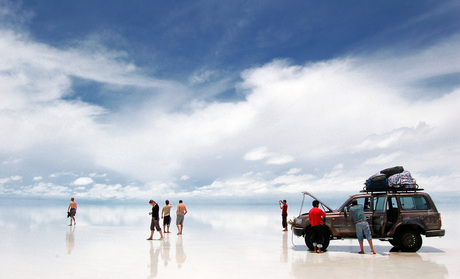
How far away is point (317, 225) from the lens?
523 inches

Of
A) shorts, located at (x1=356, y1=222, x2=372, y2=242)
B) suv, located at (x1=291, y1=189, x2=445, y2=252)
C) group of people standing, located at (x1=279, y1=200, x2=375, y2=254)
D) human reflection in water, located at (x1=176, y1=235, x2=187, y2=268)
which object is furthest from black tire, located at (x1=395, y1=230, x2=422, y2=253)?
human reflection in water, located at (x1=176, y1=235, x2=187, y2=268)

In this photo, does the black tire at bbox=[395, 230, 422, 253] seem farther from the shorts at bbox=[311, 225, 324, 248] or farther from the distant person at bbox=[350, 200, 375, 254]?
the shorts at bbox=[311, 225, 324, 248]

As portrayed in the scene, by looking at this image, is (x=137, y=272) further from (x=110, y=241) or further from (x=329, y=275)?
(x=110, y=241)

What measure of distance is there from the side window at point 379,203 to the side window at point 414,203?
656 mm

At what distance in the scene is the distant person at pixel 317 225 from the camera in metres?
13.1

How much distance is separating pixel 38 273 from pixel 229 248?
7.43m

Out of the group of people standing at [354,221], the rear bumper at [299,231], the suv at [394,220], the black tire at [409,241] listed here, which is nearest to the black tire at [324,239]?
the suv at [394,220]

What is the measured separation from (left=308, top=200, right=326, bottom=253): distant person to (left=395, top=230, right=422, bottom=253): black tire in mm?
2984

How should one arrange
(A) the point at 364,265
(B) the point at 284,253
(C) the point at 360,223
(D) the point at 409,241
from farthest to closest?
(D) the point at 409,241, (B) the point at 284,253, (C) the point at 360,223, (A) the point at 364,265

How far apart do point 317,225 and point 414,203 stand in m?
3.96

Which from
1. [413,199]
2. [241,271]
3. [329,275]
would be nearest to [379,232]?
[413,199]

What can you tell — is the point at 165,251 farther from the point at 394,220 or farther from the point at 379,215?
the point at 394,220

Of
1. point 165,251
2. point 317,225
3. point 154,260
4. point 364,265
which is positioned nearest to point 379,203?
point 317,225

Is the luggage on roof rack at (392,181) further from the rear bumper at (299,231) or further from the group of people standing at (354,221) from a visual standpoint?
the rear bumper at (299,231)
